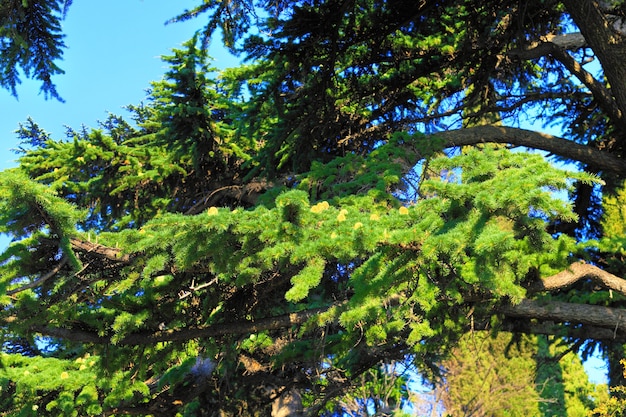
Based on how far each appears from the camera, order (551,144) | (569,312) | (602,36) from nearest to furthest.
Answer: (569,312), (602,36), (551,144)

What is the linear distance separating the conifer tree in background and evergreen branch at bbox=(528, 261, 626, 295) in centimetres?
2

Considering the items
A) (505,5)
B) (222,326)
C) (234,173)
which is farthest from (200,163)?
(505,5)

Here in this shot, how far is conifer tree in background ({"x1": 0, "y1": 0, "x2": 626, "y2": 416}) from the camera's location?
3.57 metres

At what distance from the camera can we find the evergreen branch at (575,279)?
Result: 549 centimetres

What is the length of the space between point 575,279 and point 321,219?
3.10 meters

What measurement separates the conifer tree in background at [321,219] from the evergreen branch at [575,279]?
24 mm

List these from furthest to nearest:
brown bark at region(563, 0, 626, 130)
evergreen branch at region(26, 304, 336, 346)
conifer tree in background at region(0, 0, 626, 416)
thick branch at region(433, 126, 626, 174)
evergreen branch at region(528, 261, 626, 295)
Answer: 1. thick branch at region(433, 126, 626, 174)
2. brown bark at region(563, 0, 626, 130)
3. evergreen branch at region(528, 261, 626, 295)
4. evergreen branch at region(26, 304, 336, 346)
5. conifer tree in background at region(0, 0, 626, 416)

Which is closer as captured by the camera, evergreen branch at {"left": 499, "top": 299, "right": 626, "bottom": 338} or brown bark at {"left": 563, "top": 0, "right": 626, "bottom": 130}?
evergreen branch at {"left": 499, "top": 299, "right": 626, "bottom": 338}

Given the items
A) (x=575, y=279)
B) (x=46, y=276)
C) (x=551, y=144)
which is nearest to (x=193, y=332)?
(x=46, y=276)

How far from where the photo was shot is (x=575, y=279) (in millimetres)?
5598

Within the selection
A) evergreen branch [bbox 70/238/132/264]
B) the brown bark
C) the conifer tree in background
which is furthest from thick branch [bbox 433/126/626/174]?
evergreen branch [bbox 70/238/132/264]

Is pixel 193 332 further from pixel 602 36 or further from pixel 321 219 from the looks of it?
pixel 602 36

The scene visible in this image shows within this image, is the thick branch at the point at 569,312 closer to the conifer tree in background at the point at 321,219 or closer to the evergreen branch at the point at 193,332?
the conifer tree in background at the point at 321,219

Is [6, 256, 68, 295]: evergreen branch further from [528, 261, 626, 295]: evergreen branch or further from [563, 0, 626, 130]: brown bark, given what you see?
[563, 0, 626, 130]: brown bark
